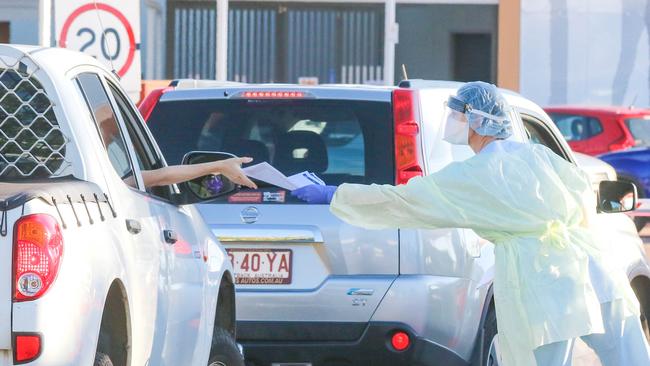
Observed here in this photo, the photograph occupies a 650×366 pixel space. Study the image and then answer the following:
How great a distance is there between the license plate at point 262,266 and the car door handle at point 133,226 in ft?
7.56

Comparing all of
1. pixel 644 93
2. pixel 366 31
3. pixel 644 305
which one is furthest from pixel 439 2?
pixel 644 305

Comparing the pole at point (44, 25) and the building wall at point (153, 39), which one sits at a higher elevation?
the building wall at point (153, 39)

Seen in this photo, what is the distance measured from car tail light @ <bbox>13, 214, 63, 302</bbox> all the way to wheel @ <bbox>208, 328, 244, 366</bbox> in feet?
7.02

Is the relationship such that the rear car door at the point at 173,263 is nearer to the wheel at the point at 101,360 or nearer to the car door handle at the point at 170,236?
the car door handle at the point at 170,236

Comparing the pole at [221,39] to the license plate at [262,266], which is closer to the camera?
the license plate at [262,266]

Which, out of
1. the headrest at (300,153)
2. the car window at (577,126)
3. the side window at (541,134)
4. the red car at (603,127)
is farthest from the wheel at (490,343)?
the car window at (577,126)

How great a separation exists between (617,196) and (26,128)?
3610 millimetres

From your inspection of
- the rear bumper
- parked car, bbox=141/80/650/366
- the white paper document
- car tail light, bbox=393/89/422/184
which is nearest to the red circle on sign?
parked car, bbox=141/80/650/366

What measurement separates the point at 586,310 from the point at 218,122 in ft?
9.60

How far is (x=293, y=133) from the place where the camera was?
7.76 m

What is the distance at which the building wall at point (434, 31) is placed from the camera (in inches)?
1073

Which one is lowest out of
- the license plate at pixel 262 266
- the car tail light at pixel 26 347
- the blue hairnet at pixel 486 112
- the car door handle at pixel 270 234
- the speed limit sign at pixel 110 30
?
the license plate at pixel 262 266

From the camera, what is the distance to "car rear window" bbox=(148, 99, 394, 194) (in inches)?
296

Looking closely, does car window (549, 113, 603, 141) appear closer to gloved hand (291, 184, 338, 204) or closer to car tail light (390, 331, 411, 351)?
car tail light (390, 331, 411, 351)
